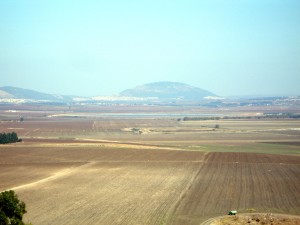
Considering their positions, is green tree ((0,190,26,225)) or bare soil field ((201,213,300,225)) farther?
bare soil field ((201,213,300,225))

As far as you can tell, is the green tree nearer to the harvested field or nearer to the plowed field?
the plowed field

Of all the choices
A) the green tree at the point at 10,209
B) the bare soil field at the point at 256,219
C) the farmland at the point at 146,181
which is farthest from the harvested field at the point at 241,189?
the green tree at the point at 10,209

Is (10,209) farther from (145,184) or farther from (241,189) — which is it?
(241,189)

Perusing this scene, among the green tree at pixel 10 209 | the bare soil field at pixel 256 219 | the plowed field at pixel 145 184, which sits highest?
the green tree at pixel 10 209

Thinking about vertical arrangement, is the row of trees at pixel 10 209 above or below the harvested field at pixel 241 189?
above

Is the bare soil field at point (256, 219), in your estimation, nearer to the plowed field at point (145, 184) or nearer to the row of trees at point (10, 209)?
the plowed field at point (145, 184)

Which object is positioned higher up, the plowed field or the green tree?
the green tree

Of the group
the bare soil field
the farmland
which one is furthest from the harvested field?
the bare soil field

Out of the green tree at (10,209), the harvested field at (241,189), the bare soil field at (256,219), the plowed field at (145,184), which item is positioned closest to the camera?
the green tree at (10,209)

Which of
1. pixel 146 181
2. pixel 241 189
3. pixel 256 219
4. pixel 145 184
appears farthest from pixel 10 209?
pixel 241 189

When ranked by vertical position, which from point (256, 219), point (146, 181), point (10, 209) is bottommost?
point (256, 219)

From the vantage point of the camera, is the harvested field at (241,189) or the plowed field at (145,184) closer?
the plowed field at (145,184)
